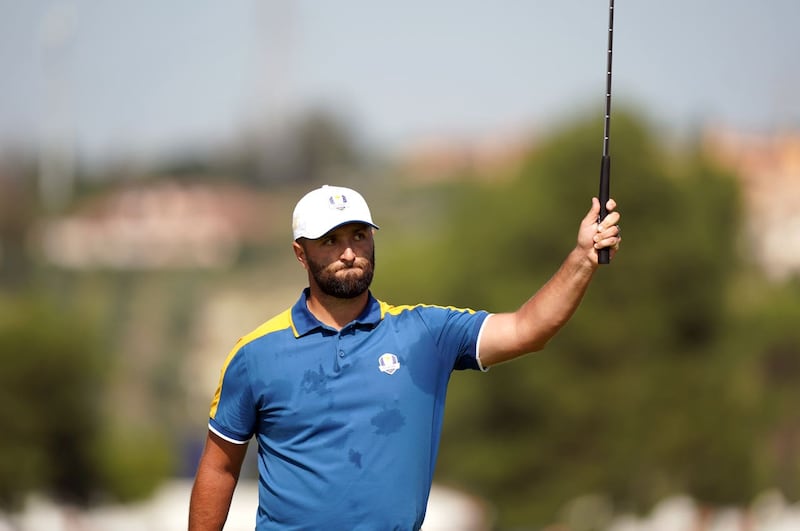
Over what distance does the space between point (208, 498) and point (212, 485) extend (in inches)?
2.1

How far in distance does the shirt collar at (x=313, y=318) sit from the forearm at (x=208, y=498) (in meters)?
0.71

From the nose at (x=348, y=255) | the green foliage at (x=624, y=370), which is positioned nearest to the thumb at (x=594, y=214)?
the nose at (x=348, y=255)

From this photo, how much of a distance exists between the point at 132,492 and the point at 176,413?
38.8 m

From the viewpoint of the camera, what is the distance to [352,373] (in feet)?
17.4

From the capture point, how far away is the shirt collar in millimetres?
5422

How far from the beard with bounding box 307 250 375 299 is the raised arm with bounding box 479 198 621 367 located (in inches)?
20.2

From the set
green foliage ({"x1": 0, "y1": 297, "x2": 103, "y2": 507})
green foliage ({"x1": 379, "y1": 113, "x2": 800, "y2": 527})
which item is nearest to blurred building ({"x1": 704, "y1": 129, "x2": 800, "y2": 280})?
green foliage ({"x1": 379, "y1": 113, "x2": 800, "y2": 527})

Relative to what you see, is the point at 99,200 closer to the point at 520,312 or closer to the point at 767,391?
the point at 767,391

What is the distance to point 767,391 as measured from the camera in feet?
118

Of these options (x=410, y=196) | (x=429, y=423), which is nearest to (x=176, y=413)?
(x=410, y=196)

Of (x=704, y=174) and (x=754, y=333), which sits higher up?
(x=704, y=174)

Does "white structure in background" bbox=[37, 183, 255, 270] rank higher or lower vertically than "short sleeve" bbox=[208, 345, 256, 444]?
higher

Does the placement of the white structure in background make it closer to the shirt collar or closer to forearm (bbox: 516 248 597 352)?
the shirt collar

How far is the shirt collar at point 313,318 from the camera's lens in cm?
542
